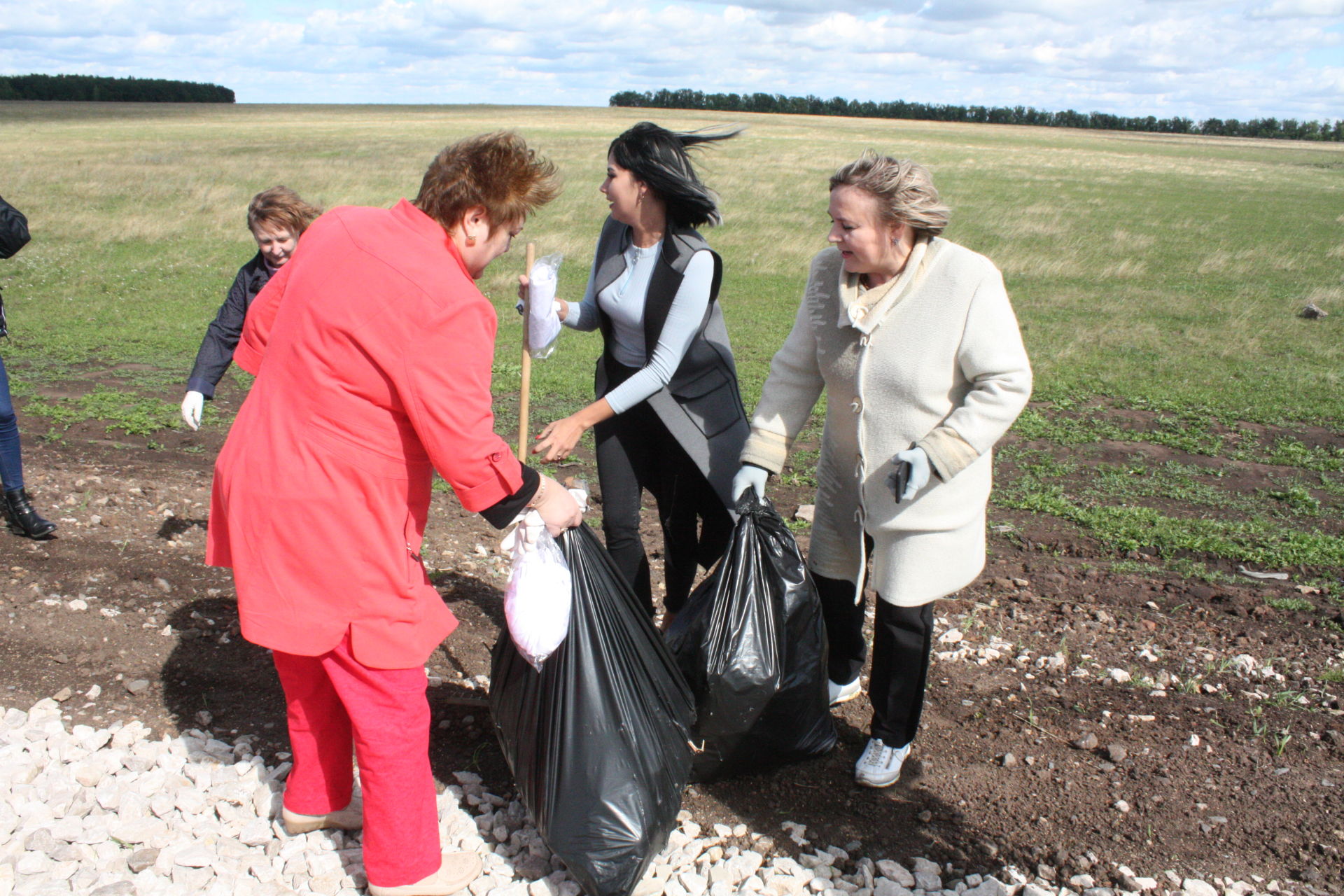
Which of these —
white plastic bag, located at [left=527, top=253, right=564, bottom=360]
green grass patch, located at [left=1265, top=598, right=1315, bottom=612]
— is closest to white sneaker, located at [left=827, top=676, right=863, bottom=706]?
white plastic bag, located at [left=527, top=253, right=564, bottom=360]

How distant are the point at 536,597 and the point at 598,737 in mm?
374

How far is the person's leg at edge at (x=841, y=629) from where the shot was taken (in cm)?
303

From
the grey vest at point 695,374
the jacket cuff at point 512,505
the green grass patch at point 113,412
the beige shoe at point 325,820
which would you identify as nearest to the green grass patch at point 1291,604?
the grey vest at point 695,374

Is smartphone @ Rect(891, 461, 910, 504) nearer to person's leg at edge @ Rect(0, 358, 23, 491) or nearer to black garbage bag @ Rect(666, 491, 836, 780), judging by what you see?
black garbage bag @ Rect(666, 491, 836, 780)

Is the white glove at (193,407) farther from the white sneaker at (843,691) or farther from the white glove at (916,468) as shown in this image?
the white glove at (916,468)

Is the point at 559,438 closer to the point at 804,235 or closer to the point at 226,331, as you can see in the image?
the point at 226,331

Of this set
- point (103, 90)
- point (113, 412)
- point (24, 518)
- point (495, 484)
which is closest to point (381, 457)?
point (495, 484)

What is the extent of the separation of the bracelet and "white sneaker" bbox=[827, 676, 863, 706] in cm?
147

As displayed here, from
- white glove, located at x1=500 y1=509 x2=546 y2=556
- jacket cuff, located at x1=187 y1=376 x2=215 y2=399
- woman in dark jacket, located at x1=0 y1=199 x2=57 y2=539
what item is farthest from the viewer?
woman in dark jacket, located at x1=0 y1=199 x2=57 y2=539

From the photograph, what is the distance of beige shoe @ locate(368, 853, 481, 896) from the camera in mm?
2207

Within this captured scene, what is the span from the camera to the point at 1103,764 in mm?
2930

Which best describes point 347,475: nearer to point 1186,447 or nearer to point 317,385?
point 317,385

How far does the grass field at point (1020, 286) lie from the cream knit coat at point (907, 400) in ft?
7.60

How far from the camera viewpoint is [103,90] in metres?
70.9
